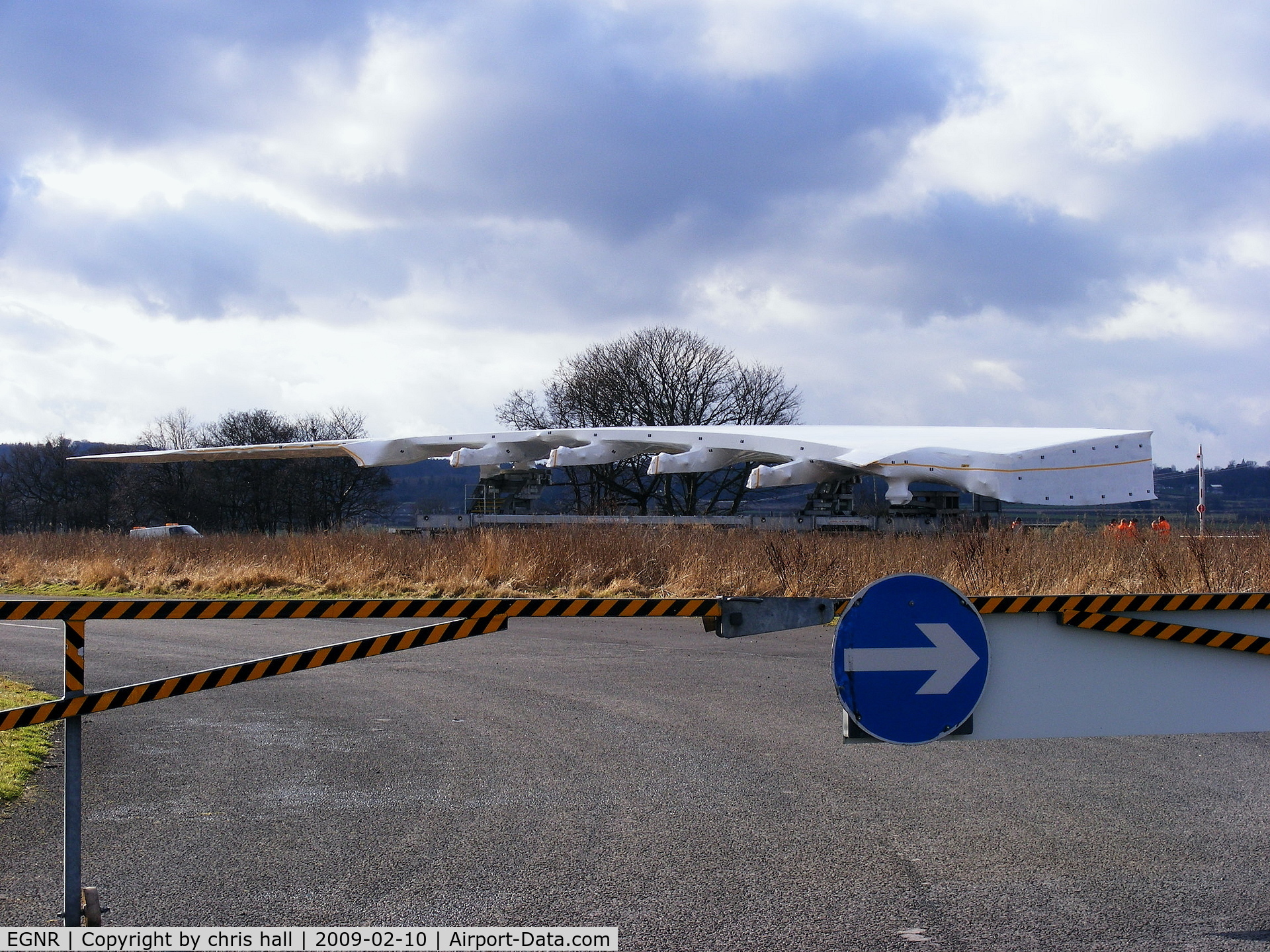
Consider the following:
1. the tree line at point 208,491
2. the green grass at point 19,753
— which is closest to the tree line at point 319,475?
the tree line at point 208,491

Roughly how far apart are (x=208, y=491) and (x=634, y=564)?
46214 mm

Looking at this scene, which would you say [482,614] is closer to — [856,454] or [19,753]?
[19,753]

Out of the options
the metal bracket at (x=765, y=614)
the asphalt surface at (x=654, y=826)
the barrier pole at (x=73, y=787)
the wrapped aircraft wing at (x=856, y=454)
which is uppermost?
the wrapped aircraft wing at (x=856, y=454)

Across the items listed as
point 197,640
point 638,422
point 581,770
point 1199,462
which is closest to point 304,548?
point 197,640

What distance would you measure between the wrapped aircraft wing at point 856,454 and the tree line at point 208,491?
27.7m

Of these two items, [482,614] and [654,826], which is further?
[654,826]

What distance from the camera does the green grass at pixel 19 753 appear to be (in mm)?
5594

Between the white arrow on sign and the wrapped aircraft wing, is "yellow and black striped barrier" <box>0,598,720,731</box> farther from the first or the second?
the wrapped aircraft wing

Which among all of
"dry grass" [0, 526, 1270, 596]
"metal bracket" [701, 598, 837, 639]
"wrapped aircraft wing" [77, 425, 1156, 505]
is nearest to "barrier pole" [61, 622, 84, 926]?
"metal bracket" [701, 598, 837, 639]

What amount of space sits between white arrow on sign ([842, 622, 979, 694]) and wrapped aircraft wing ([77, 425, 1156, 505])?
17.1 metres

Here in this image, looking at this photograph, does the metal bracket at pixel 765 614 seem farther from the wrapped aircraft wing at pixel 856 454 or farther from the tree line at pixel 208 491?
the tree line at pixel 208 491

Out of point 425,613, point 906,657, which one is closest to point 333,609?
point 425,613

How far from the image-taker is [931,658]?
171 inches

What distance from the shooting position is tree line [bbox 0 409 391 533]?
192 ft
